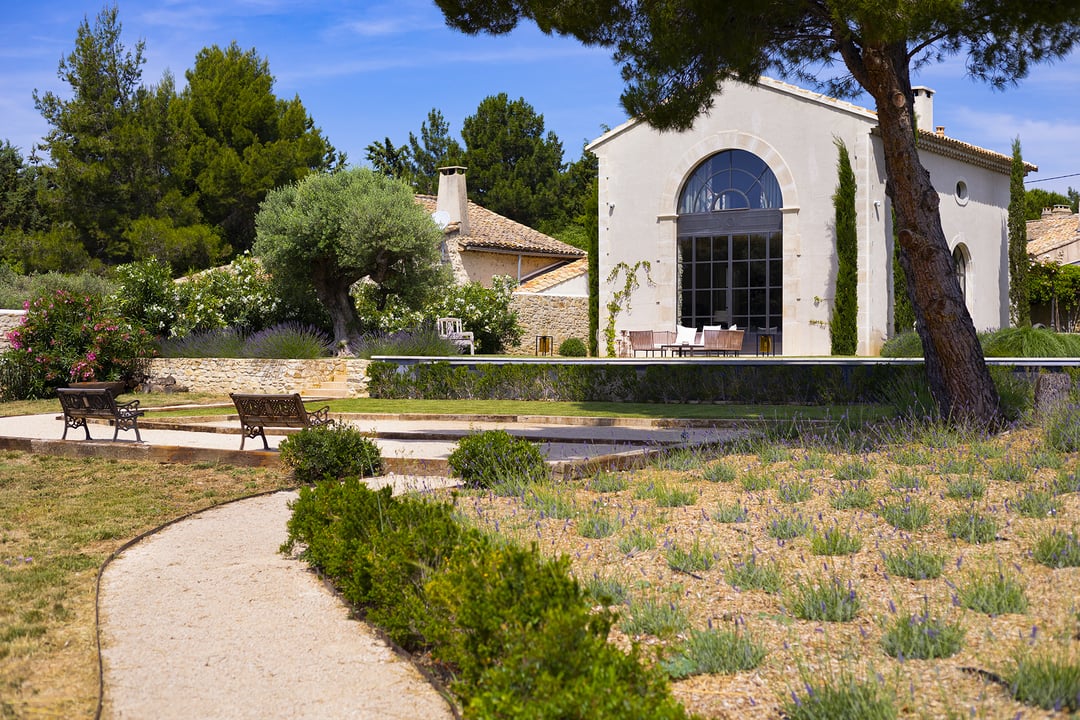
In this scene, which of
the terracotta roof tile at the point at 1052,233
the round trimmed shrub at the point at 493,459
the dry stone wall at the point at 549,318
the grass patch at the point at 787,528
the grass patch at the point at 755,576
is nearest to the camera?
the grass patch at the point at 755,576

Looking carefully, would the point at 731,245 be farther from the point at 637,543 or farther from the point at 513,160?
the point at 513,160

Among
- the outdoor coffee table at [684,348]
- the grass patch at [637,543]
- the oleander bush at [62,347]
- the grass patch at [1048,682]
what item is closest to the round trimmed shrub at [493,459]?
the grass patch at [637,543]

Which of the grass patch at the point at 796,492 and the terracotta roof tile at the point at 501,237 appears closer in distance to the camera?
the grass patch at the point at 796,492

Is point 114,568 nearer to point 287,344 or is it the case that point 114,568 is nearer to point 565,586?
point 565,586

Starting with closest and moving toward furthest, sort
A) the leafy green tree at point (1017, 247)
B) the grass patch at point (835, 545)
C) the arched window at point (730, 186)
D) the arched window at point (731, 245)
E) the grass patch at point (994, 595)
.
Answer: the grass patch at point (994, 595) < the grass patch at point (835, 545) < the arched window at point (731, 245) < the arched window at point (730, 186) < the leafy green tree at point (1017, 247)

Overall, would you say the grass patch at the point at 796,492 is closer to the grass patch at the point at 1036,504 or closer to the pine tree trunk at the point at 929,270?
Answer: the grass patch at the point at 1036,504

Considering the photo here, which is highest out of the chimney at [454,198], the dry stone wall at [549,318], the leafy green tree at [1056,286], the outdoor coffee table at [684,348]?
the chimney at [454,198]

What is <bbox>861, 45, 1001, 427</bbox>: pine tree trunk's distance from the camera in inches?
384

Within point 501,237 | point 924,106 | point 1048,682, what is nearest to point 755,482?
point 1048,682

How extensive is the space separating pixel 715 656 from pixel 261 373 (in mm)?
19105

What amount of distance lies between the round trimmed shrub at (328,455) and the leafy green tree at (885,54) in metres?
4.53

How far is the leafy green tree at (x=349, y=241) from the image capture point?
77.4ft

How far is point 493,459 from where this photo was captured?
8.09 metres

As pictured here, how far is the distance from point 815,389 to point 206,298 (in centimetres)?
1526
